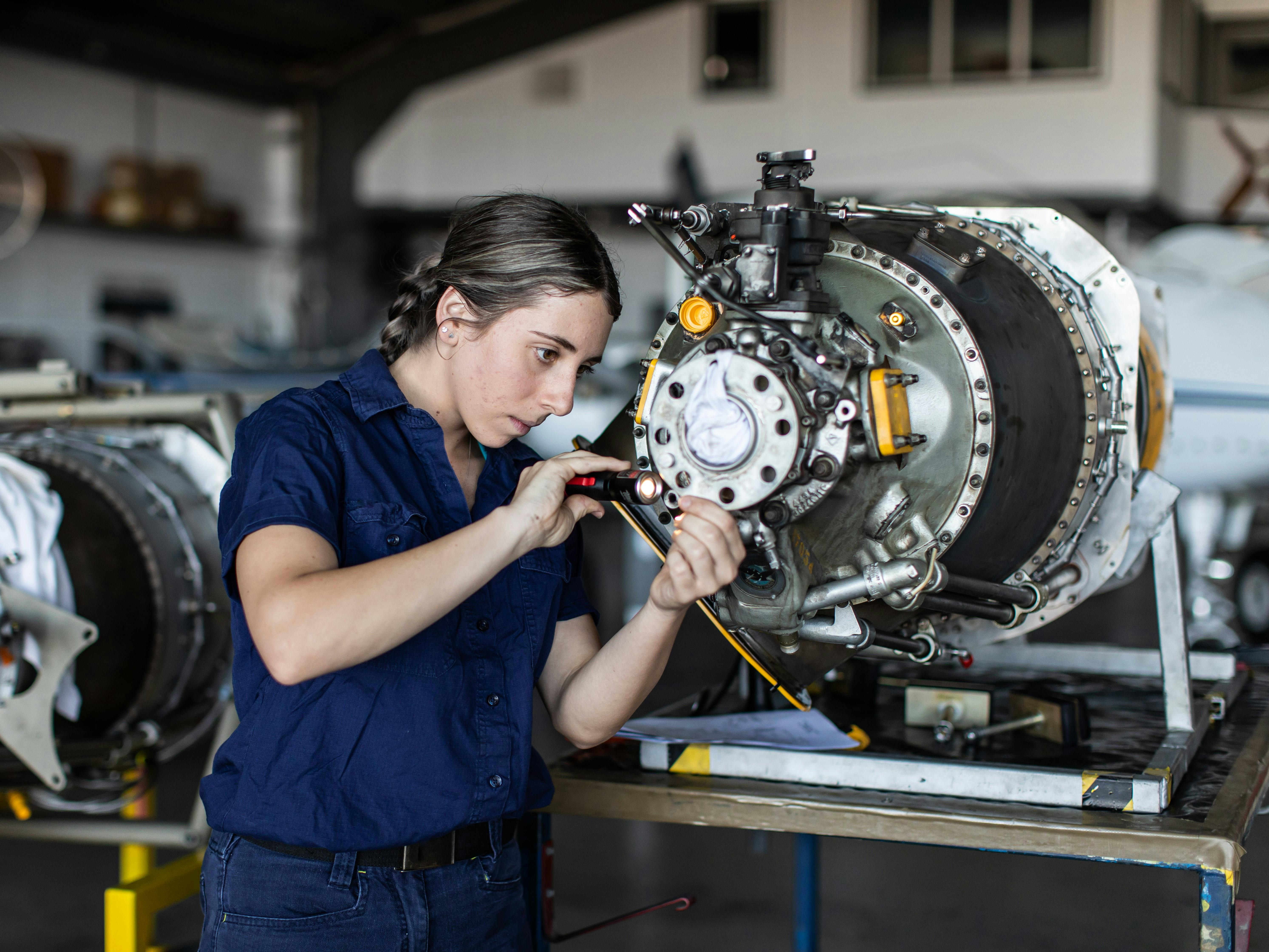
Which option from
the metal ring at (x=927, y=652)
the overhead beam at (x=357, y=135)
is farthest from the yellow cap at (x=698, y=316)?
the overhead beam at (x=357, y=135)

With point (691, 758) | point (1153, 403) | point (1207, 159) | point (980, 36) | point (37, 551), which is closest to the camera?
point (691, 758)

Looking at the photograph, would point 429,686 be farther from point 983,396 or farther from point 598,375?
point 598,375

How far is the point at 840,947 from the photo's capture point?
100 inches

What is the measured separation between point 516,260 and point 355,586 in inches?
15.4

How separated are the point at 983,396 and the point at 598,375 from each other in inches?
163

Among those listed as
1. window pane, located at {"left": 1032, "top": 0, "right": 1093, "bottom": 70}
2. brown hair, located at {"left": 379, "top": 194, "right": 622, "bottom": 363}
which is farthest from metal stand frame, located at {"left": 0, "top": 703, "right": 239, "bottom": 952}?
window pane, located at {"left": 1032, "top": 0, "right": 1093, "bottom": 70}

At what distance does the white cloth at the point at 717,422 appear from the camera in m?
1.08

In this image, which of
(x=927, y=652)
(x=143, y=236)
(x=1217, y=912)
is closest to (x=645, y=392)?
(x=927, y=652)

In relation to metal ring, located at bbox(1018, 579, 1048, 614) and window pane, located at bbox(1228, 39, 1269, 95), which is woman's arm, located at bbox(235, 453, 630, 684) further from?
window pane, located at bbox(1228, 39, 1269, 95)

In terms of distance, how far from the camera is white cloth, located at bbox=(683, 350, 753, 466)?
1.08 m

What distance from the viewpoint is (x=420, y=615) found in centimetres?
107

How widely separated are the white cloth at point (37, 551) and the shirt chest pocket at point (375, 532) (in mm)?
924

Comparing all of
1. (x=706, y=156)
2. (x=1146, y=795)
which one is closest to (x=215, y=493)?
(x=1146, y=795)

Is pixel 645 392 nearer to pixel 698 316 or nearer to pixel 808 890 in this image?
pixel 698 316
